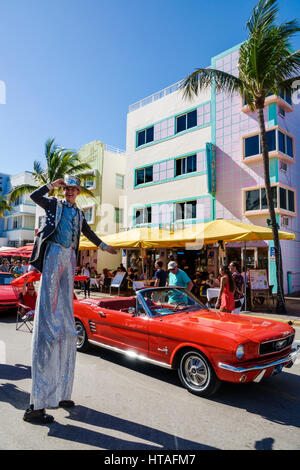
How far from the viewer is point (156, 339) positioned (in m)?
4.45

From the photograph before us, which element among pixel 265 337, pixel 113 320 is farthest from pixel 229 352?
pixel 113 320

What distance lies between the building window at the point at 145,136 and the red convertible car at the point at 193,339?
63.4 feet

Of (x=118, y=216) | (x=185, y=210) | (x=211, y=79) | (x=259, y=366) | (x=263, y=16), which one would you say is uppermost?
(x=263, y=16)

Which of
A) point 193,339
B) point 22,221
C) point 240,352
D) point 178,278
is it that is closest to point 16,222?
point 22,221

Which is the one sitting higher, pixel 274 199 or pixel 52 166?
pixel 52 166

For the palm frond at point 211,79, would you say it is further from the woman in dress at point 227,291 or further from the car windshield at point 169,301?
the car windshield at point 169,301

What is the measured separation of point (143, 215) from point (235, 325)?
61.7 feet

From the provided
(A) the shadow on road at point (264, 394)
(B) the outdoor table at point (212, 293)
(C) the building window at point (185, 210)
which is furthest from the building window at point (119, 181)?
(A) the shadow on road at point (264, 394)

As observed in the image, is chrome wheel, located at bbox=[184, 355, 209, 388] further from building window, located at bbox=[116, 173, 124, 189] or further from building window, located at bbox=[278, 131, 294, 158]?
building window, located at bbox=[116, 173, 124, 189]

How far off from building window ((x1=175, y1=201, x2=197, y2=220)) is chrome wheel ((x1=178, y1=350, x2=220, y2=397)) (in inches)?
620

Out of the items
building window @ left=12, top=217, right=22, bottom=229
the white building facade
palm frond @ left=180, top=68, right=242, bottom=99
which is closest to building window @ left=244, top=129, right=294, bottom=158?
palm frond @ left=180, top=68, right=242, bottom=99

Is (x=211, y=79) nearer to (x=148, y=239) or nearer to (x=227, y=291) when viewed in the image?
(x=148, y=239)

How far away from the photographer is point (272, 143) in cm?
1702

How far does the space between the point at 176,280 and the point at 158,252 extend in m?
14.0
